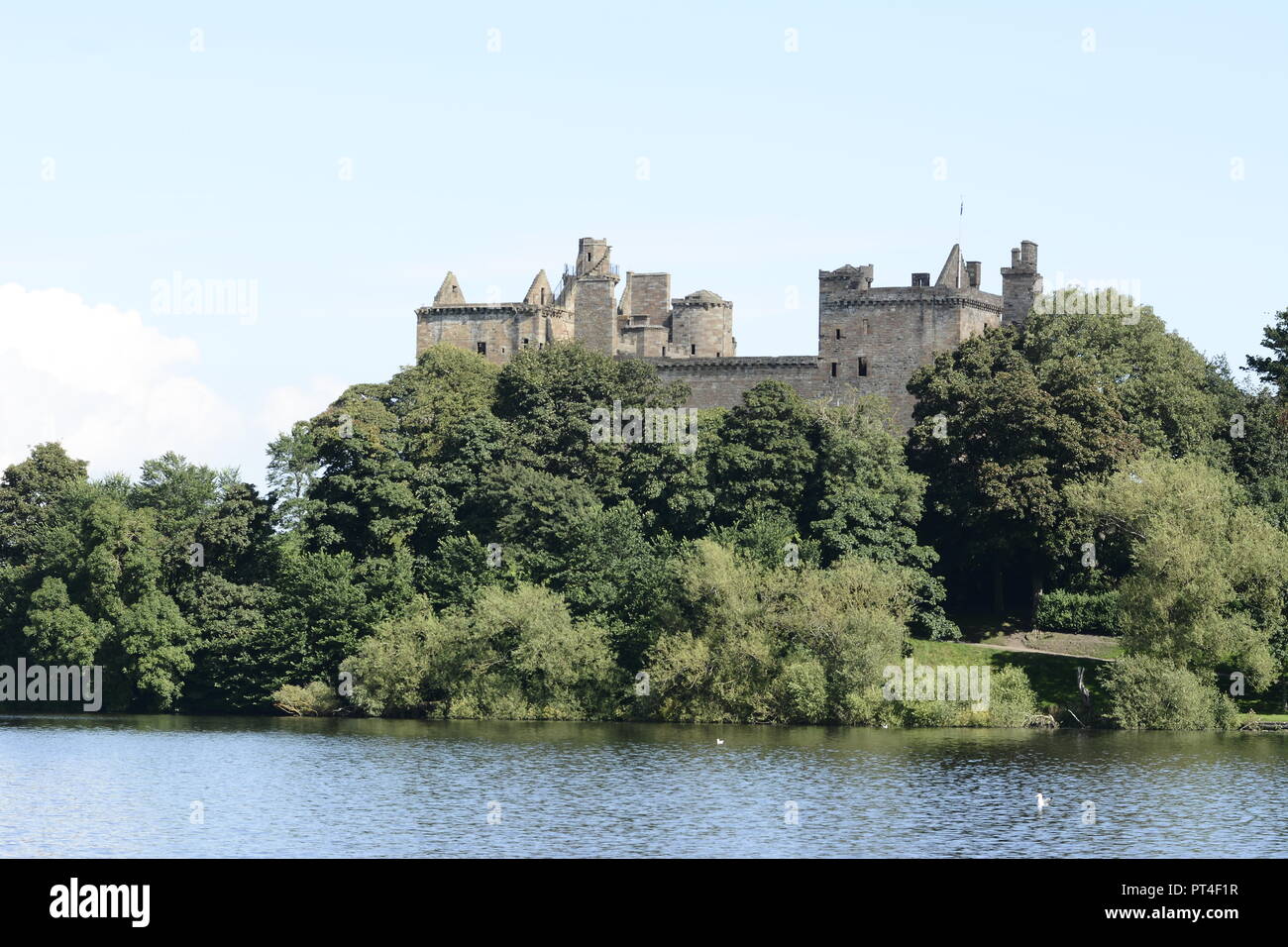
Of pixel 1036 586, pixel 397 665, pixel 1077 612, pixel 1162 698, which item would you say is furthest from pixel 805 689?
pixel 397 665

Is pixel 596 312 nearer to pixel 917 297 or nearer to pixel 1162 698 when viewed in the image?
pixel 917 297

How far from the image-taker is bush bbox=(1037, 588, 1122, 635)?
251 ft

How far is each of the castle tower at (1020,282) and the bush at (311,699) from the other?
38.1 meters

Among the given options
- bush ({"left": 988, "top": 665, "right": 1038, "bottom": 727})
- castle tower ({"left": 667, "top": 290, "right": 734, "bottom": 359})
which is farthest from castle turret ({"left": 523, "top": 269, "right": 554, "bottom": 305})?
bush ({"left": 988, "top": 665, "right": 1038, "bottom": 727})

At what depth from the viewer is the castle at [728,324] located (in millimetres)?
94188

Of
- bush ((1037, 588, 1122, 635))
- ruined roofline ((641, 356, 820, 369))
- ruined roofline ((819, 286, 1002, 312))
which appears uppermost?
ruined roofline ((819, 286, 1002, 312))

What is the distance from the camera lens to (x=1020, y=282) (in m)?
94.9

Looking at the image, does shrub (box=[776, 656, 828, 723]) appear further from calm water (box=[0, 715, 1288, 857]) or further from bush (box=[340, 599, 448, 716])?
bush (box=[340, 599, 448, 716])

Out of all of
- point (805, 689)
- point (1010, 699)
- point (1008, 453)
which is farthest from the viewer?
point (1008, 453)

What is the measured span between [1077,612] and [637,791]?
32.5 m

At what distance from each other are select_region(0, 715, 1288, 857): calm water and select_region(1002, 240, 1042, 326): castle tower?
33.2 m

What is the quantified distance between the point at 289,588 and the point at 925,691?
82.0 ft
